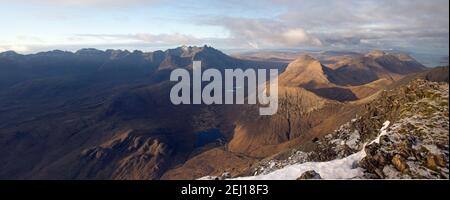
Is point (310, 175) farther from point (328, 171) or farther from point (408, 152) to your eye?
point (408, 152)

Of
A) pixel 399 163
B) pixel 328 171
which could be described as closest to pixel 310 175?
pixel 328 171

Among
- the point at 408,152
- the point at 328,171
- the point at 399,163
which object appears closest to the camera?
the point at 399,163

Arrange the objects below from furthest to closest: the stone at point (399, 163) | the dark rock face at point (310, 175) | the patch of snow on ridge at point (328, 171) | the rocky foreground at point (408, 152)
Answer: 1. the patch of snow on ridge at point (328, 171)
2. the dark rock face at point (310, 175)
3. the stone at point (399, 163)
4. the rocky foreground at point (408, 152)

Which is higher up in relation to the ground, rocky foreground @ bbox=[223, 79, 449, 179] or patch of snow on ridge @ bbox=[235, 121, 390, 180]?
rocky foreground @ bbox=[223, 79, 449, 179]

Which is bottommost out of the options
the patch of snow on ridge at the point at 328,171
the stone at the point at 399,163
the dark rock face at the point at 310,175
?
the patch of snow on ridge at the point at 328,171

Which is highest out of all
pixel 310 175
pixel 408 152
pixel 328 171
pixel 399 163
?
pixel 408 152

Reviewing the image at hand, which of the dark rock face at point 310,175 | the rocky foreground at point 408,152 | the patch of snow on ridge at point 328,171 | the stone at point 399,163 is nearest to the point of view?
the rocky foreground at point 408,152

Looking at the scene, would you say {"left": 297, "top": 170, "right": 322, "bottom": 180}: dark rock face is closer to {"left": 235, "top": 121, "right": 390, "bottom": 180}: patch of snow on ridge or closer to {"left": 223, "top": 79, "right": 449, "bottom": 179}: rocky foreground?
{"left": 223, "top": 79, "right": 449, "bottom": 179}: rocky foreground

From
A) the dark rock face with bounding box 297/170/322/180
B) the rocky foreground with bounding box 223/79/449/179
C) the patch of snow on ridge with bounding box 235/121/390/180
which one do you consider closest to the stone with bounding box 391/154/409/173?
the rocky foreground with bounding box 223/79/449/179

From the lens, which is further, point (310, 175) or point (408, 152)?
point (408, 152)

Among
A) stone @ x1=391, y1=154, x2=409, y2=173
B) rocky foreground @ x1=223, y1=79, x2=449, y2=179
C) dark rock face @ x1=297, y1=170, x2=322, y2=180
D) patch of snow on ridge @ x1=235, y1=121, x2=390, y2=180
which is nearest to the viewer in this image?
rocky foreground @ x1=223, y1=79, x2=449, y2=179

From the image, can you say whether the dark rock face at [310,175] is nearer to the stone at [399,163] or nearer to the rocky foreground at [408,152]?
the rocky foreground at [408,152]

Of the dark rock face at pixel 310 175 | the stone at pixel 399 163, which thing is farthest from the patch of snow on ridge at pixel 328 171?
the stone at pixel 399 163

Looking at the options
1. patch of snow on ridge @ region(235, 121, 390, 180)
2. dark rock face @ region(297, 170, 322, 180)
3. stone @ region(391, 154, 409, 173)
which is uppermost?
stone @ region(391, 154, 409, 173)
